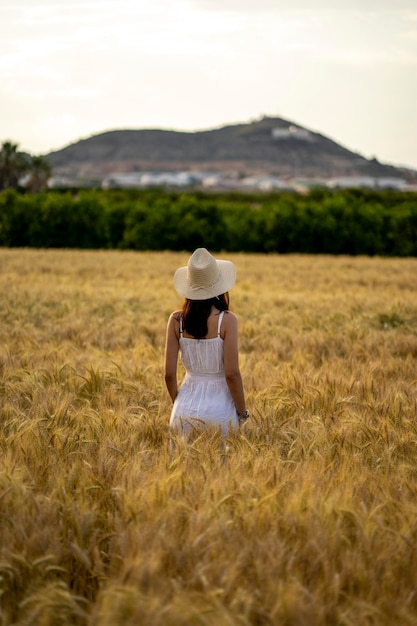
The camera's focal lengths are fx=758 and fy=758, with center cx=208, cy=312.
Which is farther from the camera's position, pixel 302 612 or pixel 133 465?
pixel 133 465

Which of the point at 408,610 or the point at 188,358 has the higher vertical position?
the point at 188,358

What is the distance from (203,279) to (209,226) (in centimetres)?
2979

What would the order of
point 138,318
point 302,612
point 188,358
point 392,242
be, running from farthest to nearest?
point 392,242 < point 138,318 < point 188,358 < point 302,612

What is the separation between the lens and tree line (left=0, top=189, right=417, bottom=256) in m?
33.8

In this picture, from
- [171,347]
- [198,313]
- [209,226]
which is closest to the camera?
[198,313]

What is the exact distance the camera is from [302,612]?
2.17 meters

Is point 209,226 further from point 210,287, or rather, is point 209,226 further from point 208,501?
point 208,501

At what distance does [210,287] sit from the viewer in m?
4.41

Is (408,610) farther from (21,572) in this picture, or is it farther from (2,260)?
(2,260)

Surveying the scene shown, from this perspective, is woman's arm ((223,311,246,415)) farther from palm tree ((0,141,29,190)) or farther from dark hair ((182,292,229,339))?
palm tree ((0,141,29,190))

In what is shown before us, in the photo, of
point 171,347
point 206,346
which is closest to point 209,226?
point 171,347

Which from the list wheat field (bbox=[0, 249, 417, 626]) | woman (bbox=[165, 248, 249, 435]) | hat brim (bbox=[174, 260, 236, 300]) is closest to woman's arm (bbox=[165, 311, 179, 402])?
woman (bbox=[165, 248, 249, 435])

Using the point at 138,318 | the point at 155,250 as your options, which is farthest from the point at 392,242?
the point at 138,318

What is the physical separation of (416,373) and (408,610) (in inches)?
167
